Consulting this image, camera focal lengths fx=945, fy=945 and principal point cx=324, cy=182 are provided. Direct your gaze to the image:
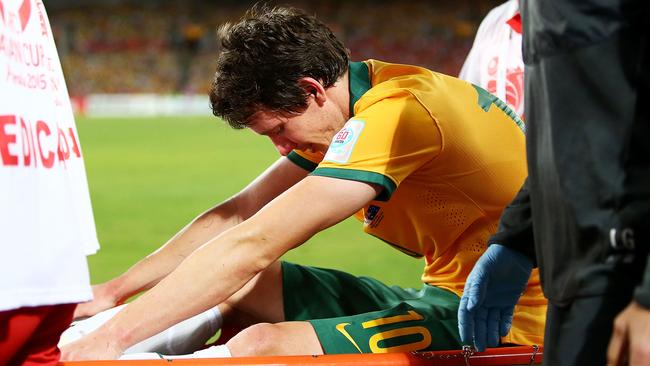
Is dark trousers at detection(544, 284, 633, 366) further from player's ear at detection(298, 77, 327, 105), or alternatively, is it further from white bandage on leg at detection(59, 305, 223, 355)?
white bandage on leg at detection(59, 305, 223, 355)

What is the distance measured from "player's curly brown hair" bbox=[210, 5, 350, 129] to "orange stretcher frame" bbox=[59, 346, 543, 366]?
74cm

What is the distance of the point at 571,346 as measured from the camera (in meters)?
1.53

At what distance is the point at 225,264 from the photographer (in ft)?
7.49

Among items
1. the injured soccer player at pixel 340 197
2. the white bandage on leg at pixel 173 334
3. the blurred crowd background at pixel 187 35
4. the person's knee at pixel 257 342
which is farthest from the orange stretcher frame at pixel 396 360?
the blurred crowd background at pixel 187 35

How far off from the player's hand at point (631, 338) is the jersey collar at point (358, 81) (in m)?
1.34

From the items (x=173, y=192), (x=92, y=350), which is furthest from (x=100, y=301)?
(x=173, y=192)

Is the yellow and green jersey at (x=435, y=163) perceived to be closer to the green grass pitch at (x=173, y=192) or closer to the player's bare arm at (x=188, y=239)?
the player's bare arm at (x=188, y=239)

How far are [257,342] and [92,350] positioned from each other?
41 centimetres

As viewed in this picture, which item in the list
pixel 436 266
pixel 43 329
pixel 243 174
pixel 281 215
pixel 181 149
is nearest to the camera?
pixel 43 329

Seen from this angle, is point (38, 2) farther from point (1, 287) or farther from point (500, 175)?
point (500, 175)

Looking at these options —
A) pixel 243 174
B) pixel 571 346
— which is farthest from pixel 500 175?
pixel 243 174

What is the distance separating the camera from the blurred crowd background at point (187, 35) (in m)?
33.1

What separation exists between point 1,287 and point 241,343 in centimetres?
92

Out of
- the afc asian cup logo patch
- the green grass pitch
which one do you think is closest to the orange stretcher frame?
the afc asian cup logo patch
